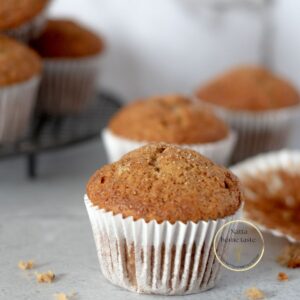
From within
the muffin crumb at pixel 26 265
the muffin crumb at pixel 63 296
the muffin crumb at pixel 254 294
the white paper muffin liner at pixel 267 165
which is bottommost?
the white paper muffin liner at pixel 267 165

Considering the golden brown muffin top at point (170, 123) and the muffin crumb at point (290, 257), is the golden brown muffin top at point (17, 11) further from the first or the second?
the muffin crumb at point (290, 257)

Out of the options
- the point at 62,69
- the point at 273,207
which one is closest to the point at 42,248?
the point at 273,207

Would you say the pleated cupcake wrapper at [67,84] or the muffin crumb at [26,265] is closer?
the muffin crumb at [26,265]

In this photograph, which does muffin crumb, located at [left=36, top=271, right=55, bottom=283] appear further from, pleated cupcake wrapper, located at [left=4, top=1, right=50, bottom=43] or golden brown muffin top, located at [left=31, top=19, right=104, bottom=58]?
golden brown muffin top, located at [left=31, top=19, right=104, bottom=58]

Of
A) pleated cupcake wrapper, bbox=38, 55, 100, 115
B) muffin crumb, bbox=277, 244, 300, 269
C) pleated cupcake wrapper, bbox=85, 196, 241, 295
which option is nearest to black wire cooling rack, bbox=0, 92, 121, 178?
pleated cupcake wrapper, bbox=38, 55, 100, 115

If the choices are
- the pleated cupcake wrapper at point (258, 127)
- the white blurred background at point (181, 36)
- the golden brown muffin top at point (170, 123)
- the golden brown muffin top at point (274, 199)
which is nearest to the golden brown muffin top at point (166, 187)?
the golden brown muffin top at point (274, 199)

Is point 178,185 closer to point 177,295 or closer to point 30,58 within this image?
point 177,295

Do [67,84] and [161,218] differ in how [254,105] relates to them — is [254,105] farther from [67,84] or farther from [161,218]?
[161,218]
